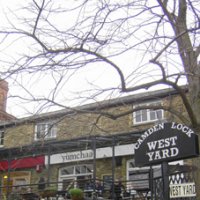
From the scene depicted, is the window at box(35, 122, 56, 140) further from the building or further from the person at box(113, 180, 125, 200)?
the building

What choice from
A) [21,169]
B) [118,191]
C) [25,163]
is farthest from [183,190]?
[21,169]

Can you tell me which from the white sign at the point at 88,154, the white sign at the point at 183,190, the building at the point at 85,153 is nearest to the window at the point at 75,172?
the building at the point at 85,153

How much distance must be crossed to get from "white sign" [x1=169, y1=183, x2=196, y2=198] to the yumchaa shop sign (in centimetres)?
43

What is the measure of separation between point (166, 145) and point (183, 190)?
718mm

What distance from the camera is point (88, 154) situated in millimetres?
18875

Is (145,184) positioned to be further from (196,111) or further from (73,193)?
(196,111)

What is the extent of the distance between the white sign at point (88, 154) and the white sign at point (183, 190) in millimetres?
11042

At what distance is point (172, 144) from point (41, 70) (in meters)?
2.63

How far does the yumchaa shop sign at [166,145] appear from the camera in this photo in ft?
20.1

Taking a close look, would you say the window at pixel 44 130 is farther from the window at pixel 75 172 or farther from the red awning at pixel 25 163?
the red awning at pixel 25 163

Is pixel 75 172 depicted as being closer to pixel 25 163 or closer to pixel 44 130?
pixel 25 163

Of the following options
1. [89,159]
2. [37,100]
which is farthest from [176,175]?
[89,159]

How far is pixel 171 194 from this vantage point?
20.9 ft

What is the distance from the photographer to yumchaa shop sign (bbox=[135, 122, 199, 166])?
6.14 metres
